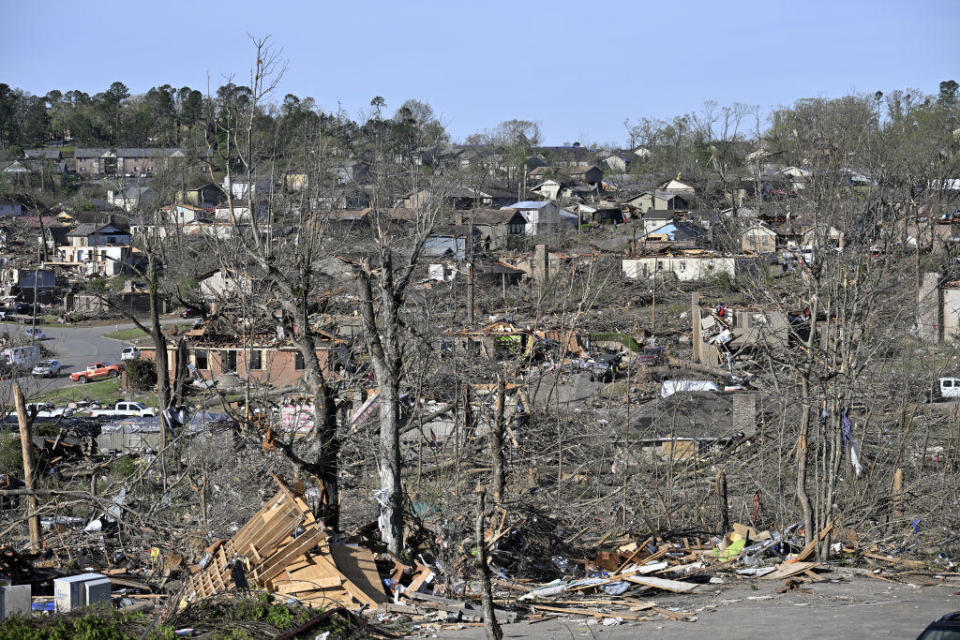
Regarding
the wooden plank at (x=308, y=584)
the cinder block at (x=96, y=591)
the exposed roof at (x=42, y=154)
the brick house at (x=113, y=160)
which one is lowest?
the wooden plank at (x=308, y=584)

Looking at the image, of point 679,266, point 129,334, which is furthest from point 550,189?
point 129,334

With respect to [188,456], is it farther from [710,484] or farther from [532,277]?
[532,277]

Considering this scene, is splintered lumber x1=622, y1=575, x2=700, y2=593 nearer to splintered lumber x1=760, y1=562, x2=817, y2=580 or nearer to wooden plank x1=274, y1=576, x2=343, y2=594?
splintered lumber x1=760, y1=562, x2=817, y2=580

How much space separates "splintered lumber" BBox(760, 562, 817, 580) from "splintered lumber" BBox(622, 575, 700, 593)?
0.82m

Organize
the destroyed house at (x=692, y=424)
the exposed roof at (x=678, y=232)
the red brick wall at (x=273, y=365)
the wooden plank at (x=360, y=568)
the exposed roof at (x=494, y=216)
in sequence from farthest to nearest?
the exposed roof at (x=494, y=216)
the exposed roof at (x=678, y=232)
the red brick wall at (x=273, y=365)
the destroyed house at (x=692, y=424)
the wooden plank at (x=360, y=568)

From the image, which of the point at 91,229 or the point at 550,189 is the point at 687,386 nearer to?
the point at 91,229

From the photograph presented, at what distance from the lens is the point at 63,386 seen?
80.2 feet

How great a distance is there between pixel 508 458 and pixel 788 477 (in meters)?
4.06

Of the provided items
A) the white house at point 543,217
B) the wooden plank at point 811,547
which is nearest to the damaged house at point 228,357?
the wooden plank at point 811,547

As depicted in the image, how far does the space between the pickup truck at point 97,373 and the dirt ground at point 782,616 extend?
2129 cm

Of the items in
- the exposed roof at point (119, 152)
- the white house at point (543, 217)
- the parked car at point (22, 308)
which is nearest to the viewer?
the parked car at point (22, 308)

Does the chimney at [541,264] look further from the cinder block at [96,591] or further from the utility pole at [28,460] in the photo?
the cinder block at [96,591]

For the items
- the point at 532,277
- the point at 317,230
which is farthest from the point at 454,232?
the point at 317,230

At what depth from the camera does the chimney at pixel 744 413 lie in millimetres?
15023
